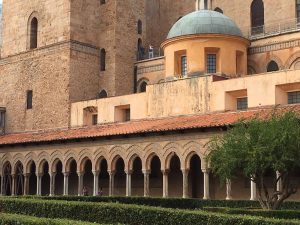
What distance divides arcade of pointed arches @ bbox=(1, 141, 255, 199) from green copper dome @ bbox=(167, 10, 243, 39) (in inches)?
281

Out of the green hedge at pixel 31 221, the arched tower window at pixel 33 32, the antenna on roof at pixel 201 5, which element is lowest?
the green hedge at pixel 31 221

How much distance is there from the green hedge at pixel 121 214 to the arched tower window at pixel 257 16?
2151 cm

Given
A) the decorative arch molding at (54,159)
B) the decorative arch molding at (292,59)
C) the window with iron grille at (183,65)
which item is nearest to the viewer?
the decorative arch molding at (292,59)

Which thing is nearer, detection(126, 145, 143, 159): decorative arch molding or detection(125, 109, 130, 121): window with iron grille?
detection(126, 145, 143, 159): decorative arch molding

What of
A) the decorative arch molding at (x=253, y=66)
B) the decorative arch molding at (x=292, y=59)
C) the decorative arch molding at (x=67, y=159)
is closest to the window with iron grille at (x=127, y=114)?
the decorative arch molding at (x=67, y=159)

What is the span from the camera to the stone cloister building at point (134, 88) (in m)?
27.7

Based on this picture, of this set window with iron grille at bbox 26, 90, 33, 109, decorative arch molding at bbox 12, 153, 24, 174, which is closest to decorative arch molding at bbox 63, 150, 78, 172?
decorative arch molding at bbox 12, 153, 24, 174

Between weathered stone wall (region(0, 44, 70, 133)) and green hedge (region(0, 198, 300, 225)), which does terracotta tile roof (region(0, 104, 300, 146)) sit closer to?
weathered stone wall (region(0, 44, 70, 133))

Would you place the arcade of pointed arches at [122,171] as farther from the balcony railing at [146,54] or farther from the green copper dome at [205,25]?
the balcony railing at [146,54]

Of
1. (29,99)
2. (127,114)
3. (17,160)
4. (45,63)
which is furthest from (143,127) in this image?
(29,99)

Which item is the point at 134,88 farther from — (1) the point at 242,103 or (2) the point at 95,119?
(1) the point at 242,103

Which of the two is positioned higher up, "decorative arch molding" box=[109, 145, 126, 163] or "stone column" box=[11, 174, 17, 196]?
"decorative arch molding" box=[109, 145, 126, 163]

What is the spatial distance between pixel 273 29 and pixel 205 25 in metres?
5.04

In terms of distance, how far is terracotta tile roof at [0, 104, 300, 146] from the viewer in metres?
25.5
